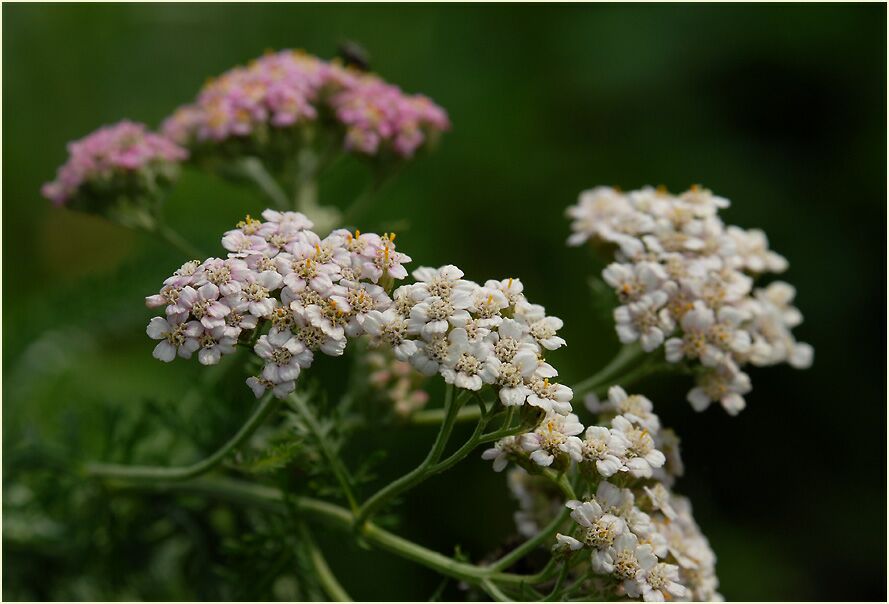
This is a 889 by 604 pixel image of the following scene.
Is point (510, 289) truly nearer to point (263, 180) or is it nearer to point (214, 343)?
point (214, 343)

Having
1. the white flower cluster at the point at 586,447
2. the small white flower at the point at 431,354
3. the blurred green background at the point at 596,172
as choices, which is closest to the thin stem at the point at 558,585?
the white flower cluster at the point at 586,447

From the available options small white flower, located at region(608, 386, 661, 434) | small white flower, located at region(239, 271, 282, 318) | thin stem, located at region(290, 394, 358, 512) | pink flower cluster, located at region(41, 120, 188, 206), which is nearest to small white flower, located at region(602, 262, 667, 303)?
small white flower, located at region(608, 386, 661, 434)

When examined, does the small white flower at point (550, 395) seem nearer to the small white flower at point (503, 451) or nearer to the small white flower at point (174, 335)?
the small white flower at point (503, 451)

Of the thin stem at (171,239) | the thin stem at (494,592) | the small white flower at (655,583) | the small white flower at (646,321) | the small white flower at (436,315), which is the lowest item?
the thin stem at (494,592)

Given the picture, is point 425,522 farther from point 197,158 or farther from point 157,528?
point 197,158

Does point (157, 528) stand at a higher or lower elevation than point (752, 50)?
lower

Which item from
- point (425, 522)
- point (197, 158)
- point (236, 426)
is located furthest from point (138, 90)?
point (236, 426)

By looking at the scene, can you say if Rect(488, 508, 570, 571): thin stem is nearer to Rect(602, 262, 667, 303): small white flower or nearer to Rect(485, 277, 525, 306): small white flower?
Rect(485, 277, 525, 306): small white flower
